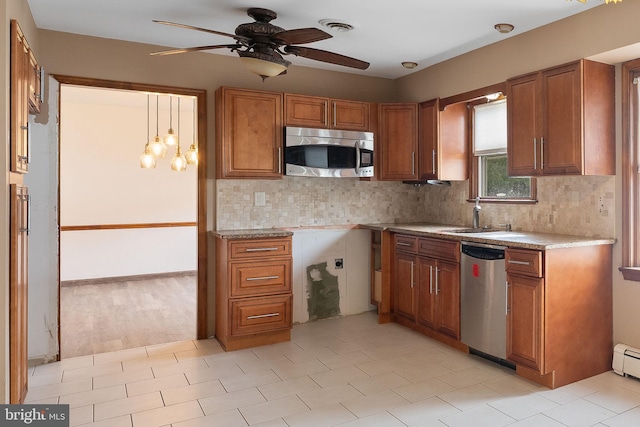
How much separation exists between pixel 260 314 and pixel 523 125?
2487mm

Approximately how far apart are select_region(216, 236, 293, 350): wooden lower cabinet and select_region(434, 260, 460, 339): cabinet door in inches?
48.0

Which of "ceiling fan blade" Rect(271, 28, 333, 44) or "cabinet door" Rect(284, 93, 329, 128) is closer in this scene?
"ceiling fan blade" Rect(271, 28, 333, 44)

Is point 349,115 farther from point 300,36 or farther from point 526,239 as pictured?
point 526,239

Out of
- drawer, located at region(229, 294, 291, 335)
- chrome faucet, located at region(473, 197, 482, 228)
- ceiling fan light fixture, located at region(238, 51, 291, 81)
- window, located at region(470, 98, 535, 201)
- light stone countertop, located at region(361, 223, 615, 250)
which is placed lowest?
drawer, located at region(229, 294, 291, 335)

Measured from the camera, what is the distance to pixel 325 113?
4.19 meters

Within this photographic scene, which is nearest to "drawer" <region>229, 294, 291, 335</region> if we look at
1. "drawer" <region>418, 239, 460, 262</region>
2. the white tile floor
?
the white tile floor

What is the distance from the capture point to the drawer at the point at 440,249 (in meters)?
3.53

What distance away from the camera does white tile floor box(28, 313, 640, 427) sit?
2531mm

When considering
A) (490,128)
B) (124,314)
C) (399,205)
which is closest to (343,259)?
(399,205)

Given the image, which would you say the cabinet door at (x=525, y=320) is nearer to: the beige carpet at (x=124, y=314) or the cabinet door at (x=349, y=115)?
the cabinet door at (x=349, y=115)

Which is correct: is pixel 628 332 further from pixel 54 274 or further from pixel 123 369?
pixel 54 274

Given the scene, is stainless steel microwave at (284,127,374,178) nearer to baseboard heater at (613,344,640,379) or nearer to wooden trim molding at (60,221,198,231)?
baseboard heater at (613,344,640,379)

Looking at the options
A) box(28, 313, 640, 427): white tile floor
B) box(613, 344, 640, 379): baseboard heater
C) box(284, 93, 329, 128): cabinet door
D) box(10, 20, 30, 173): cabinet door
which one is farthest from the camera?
box(284, 93, 329, 128): cabinet door

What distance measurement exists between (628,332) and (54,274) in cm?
412
